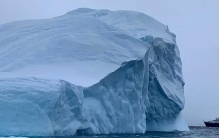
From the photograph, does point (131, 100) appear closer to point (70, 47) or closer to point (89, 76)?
point (89, 76)

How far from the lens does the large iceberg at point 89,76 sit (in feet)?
48.0

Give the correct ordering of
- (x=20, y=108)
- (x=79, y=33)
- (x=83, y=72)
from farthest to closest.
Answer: (x=79, y=33)
(x=83, y=72)
(x=20, y=108)

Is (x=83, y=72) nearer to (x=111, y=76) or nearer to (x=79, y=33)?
(x=111, y=76)

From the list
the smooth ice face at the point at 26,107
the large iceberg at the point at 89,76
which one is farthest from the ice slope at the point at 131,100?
the smooth ice face at the point at 26,107

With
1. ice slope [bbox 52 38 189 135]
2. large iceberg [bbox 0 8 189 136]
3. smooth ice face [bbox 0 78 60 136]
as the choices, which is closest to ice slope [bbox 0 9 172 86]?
large iceberg [bbox 0 8 189 136]

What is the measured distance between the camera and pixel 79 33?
20219 mm

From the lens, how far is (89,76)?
17188 millimetres

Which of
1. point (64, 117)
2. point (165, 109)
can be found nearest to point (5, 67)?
point (64, 117)

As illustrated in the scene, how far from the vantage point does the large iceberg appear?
48.0 feet

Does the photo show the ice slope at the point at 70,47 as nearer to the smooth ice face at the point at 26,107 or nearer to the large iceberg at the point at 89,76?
the large iceberg at the point at 89,76

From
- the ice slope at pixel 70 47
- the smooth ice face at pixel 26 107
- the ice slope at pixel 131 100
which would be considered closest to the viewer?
the smooth ice face at pixel 26 107

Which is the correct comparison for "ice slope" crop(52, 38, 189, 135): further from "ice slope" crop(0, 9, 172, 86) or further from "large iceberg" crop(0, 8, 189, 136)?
"ice slope" crop(0, 9, 172, 86)

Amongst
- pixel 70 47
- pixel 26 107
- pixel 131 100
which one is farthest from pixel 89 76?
pixel 26 107

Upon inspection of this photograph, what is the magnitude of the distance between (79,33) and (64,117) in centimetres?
584
